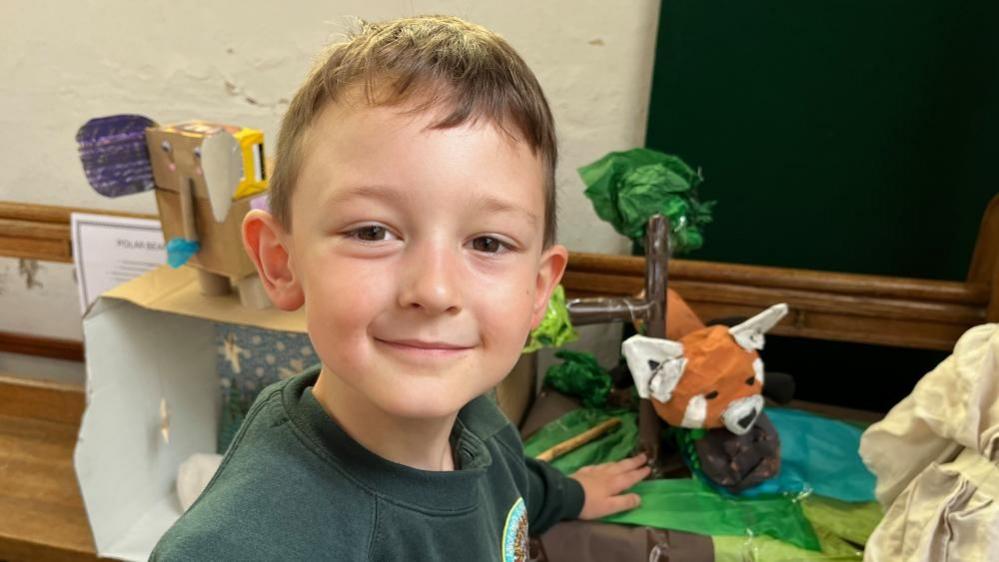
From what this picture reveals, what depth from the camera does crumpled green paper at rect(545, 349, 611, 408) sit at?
1.09 metres

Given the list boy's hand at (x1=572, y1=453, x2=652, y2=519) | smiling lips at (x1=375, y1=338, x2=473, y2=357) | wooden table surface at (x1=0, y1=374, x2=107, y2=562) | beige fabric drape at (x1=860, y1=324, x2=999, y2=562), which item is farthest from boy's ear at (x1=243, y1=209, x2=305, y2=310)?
wooden table surface at (x1=0, y1=374, x2=107, y2=562)

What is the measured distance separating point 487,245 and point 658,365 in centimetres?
42

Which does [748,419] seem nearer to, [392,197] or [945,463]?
[945,463]

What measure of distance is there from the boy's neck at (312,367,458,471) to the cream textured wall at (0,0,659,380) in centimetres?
67

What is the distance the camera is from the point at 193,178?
0.93 meters

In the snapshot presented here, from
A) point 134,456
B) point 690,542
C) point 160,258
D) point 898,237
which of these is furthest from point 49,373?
point 898,237

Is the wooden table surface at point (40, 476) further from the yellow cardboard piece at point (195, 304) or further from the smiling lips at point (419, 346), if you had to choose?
the smiling lips at point (419, 346)

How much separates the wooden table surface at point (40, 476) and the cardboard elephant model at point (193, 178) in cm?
43

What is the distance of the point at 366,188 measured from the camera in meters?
0.48

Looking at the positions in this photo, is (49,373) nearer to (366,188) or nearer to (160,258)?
(160,258)

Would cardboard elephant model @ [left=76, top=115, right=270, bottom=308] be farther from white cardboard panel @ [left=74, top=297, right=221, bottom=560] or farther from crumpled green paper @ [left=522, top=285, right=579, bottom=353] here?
crumpled green paper @ [left=522, top=285, right=579, bottom=353]

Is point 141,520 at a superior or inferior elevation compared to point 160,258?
inferior

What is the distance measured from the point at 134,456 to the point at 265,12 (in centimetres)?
70

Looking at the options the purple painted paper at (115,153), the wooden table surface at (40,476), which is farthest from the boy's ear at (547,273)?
the wooden table surface at (40,476)
